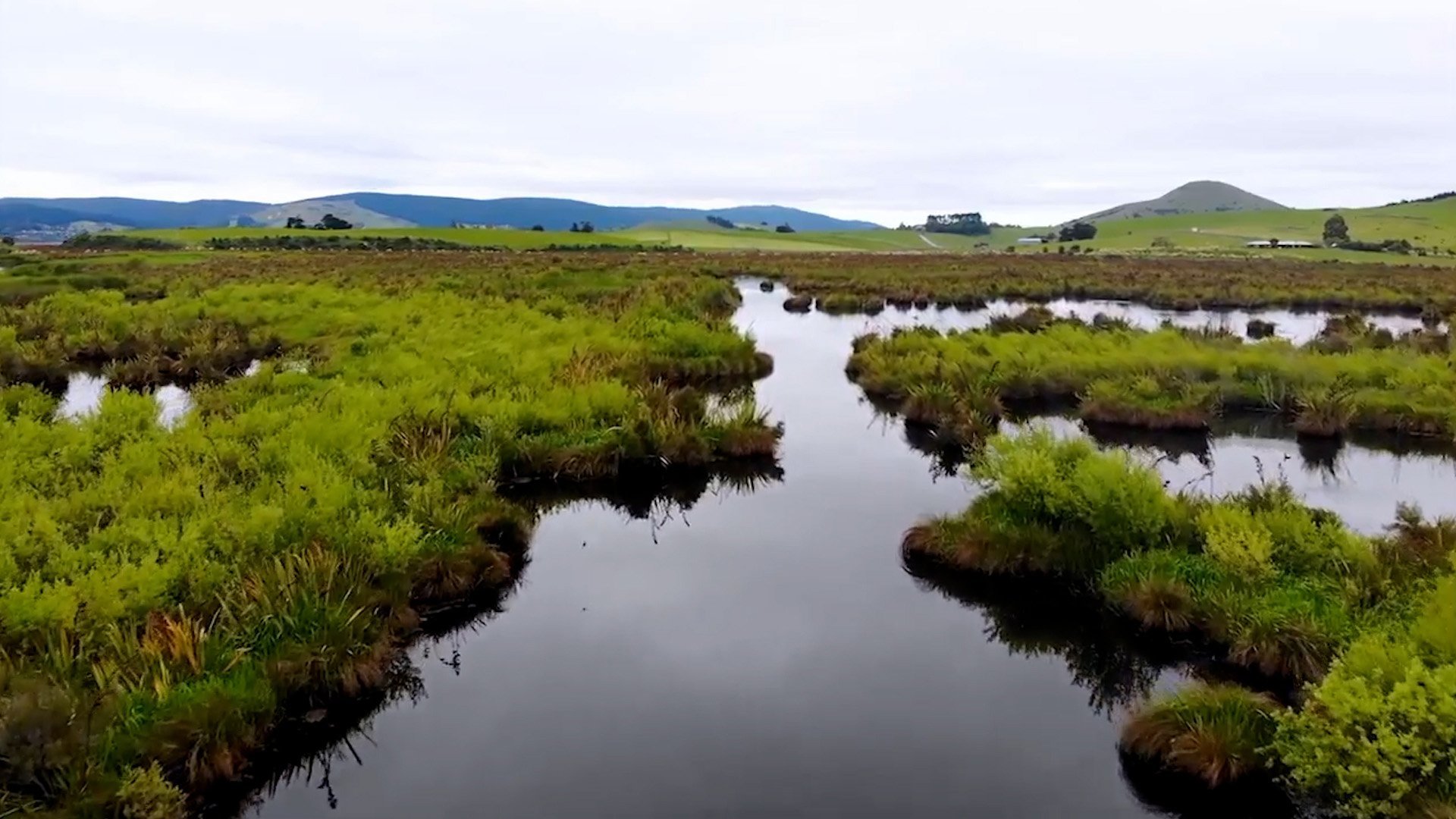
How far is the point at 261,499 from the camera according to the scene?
12.0 meters

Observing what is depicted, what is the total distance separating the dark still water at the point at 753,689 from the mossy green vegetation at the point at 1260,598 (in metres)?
0.53

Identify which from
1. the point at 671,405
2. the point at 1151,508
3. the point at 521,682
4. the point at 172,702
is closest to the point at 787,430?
the point at 671,405

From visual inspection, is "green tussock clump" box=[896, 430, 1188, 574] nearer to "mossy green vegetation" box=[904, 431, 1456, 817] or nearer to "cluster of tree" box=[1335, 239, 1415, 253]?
"mossy green vegetation" box=[904, 431, 1456, 817]

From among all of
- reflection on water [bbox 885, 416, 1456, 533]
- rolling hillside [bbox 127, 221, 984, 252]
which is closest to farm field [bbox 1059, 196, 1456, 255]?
rolling hillside [bbox 127, 221, 984, 252]

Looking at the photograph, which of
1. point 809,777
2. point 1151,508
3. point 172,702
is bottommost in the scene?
point 809,777

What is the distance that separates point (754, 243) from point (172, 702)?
131 m

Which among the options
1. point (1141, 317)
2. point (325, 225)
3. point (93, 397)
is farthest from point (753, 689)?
point (325, 225)

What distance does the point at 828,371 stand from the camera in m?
29.5

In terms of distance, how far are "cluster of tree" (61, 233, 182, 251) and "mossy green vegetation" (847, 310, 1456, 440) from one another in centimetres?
7374

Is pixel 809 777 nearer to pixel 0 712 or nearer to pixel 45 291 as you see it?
pixel 0 712

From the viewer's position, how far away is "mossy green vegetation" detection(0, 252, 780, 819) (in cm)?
793

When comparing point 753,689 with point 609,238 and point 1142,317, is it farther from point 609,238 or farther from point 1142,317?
point 609,238

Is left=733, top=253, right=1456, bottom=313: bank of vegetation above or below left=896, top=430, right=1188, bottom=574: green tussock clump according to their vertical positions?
above

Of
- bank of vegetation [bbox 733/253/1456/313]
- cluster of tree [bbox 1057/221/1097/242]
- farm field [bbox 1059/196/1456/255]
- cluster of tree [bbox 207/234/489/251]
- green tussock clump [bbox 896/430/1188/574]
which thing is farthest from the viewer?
cluster of tree [bbox 1057/221/1097/242]
